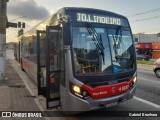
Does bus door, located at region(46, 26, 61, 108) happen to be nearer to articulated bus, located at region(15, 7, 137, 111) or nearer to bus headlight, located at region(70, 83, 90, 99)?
articulated bus, located at region(15, 7, 137, 111)

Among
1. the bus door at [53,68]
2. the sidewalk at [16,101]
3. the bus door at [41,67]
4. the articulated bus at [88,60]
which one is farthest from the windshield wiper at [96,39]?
the sidewalk at [16,101]

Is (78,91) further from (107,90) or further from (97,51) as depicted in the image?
(97,51)

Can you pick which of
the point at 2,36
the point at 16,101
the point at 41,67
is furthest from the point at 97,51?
the point at 2,36

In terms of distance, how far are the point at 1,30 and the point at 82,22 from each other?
26.3 ft

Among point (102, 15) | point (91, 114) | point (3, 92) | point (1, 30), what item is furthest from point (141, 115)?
point (1, 30)

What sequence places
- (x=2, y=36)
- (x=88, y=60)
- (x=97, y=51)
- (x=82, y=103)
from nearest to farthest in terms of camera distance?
(x=82, y=103) < (x=88, y=60) < (x=97, y=51) < (x=2, y=36)

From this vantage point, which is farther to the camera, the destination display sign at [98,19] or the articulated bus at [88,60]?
the destination display sign at [98,19]

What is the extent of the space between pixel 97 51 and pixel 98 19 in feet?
3.04

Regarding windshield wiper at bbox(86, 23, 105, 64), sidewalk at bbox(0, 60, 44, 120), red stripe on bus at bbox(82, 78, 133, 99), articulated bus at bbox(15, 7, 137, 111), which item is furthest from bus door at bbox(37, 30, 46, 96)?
red stripe on bus at bbox(82, 78, 133, 99)

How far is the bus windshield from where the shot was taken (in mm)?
6359

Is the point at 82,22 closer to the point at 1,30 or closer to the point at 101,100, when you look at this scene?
the point at 101,100

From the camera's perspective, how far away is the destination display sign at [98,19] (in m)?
6.60

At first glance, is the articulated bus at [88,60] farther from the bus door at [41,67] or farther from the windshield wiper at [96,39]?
the bus door at [41,67]

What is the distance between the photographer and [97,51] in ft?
21.4
